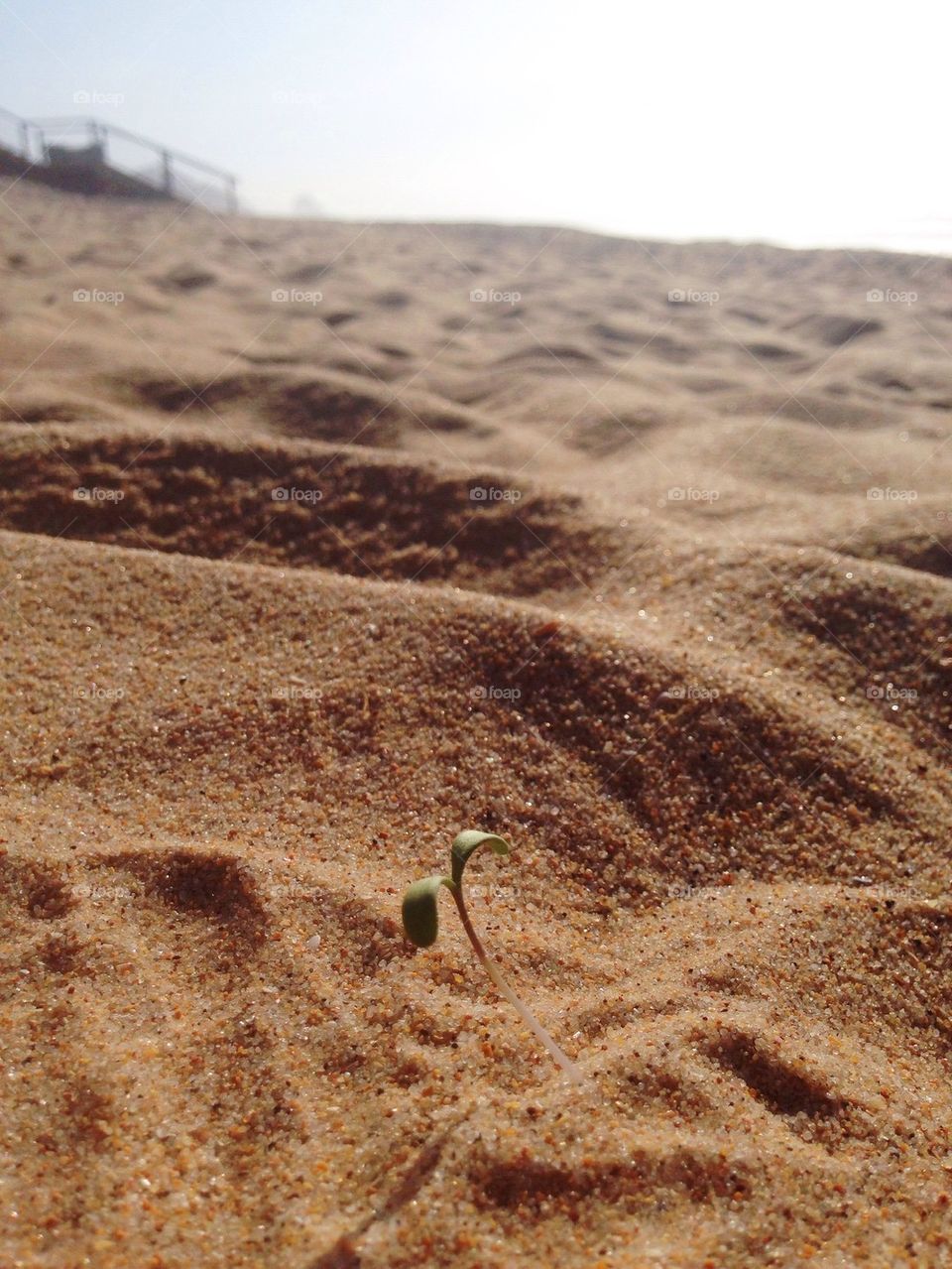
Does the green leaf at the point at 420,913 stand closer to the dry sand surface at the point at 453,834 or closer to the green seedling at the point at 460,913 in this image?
the green seedling at the point at 460,913

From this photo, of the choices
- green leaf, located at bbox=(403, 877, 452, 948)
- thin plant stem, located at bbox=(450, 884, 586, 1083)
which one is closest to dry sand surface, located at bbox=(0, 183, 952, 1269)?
thin plant stem, located at bbox=(450, 884, 586, 1083)

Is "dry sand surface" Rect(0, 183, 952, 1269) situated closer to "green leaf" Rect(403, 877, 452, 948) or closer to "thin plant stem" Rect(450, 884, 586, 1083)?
"thin plant stem" Rect(450, 884, 586, 1083)

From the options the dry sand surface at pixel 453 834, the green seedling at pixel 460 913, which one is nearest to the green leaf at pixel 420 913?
the green seedling at pixel 460 913

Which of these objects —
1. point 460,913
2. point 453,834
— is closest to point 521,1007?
point 460,913

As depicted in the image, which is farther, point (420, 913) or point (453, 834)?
point (453, 834)

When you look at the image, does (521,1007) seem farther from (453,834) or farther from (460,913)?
(453,834)

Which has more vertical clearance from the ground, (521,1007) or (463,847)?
(463,847)

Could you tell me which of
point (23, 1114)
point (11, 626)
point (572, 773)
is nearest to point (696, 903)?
point (572, 773)

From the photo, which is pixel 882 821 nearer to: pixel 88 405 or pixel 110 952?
pixel 110 952

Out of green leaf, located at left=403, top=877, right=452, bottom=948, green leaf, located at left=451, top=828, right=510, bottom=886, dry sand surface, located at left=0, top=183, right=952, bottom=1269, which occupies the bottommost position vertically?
dry sand surface, located at left=0, top=183, right=952, bottom=1269
